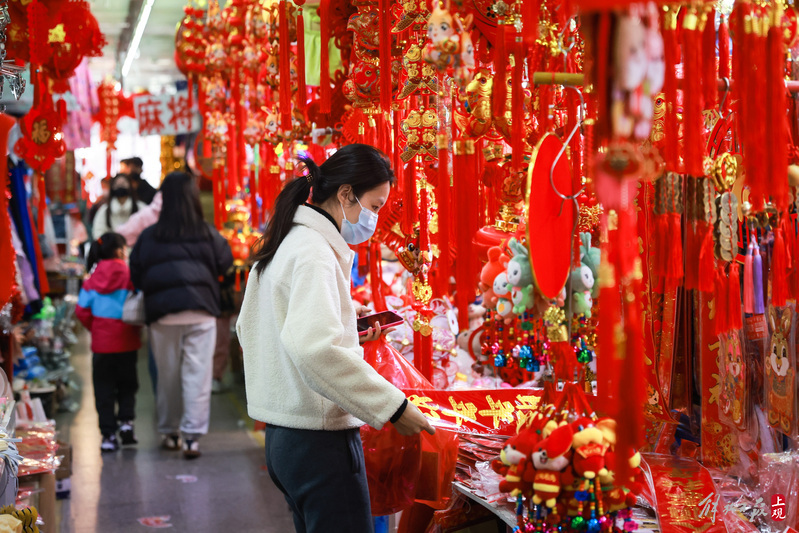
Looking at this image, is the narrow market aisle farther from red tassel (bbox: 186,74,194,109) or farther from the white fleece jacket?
red tassel (bbox: 186,74,194,109)

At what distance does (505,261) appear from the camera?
1.96 m

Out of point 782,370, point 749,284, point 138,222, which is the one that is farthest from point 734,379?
point 138,222

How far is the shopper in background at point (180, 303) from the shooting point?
15.0 feet

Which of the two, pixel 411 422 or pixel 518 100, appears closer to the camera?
pixel 411 422

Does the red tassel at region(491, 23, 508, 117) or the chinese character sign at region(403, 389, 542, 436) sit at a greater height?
the red tassel at region(491, 23, 508, 117)

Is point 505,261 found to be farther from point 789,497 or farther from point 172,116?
point 172,116

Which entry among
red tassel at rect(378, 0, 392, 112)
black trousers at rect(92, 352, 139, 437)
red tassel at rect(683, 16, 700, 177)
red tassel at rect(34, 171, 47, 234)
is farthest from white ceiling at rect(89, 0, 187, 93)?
red tassel at rect(683, 16, 700, 177)

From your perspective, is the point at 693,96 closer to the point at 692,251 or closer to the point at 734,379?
the point at 692,251

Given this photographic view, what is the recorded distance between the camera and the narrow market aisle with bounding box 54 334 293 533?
3.50 meters

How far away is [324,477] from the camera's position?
70.1 inches

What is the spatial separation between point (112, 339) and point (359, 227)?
331 cm

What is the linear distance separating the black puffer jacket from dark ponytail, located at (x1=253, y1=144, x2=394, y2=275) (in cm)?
280

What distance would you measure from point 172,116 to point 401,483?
464 cm

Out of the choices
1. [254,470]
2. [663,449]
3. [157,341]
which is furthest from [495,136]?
[157,341]
